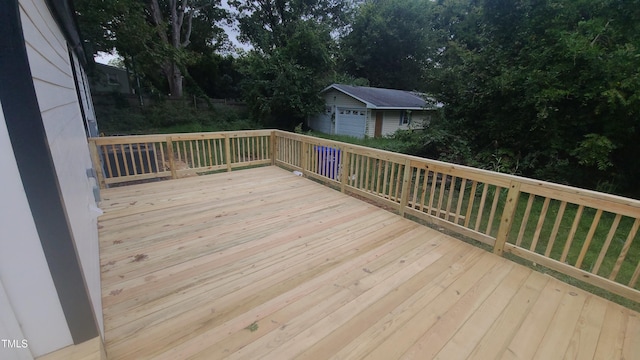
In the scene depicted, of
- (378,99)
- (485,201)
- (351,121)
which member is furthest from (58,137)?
(378,99)

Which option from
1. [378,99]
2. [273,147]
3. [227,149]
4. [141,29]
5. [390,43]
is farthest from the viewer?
[390,43]

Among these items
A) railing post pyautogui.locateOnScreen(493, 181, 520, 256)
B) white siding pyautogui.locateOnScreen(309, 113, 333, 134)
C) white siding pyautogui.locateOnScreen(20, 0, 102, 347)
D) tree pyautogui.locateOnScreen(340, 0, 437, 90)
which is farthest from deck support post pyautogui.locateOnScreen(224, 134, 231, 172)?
tree pyautogui.locateOnScreen(340, 0, 437, 90)

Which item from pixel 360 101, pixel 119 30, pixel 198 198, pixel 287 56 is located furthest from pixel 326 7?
pixel 198 198

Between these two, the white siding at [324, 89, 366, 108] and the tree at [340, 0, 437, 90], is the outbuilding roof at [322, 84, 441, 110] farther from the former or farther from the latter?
the tree at [340, 0, 437, 90]

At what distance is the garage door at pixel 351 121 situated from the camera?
44.6 feet

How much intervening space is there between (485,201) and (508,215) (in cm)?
185

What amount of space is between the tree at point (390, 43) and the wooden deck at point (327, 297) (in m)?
19.5

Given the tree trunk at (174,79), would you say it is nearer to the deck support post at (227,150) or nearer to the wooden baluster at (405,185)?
the deck support post at (227,150)

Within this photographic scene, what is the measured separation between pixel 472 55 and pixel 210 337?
293 inches

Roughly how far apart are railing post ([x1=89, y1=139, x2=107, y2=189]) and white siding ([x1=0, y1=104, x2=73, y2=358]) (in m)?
3.62

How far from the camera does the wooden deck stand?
1.65 m

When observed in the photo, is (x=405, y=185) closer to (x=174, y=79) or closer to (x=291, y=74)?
(x=291, y=74)

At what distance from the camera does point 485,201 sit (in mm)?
4242

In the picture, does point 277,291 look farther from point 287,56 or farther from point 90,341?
point 287,56
